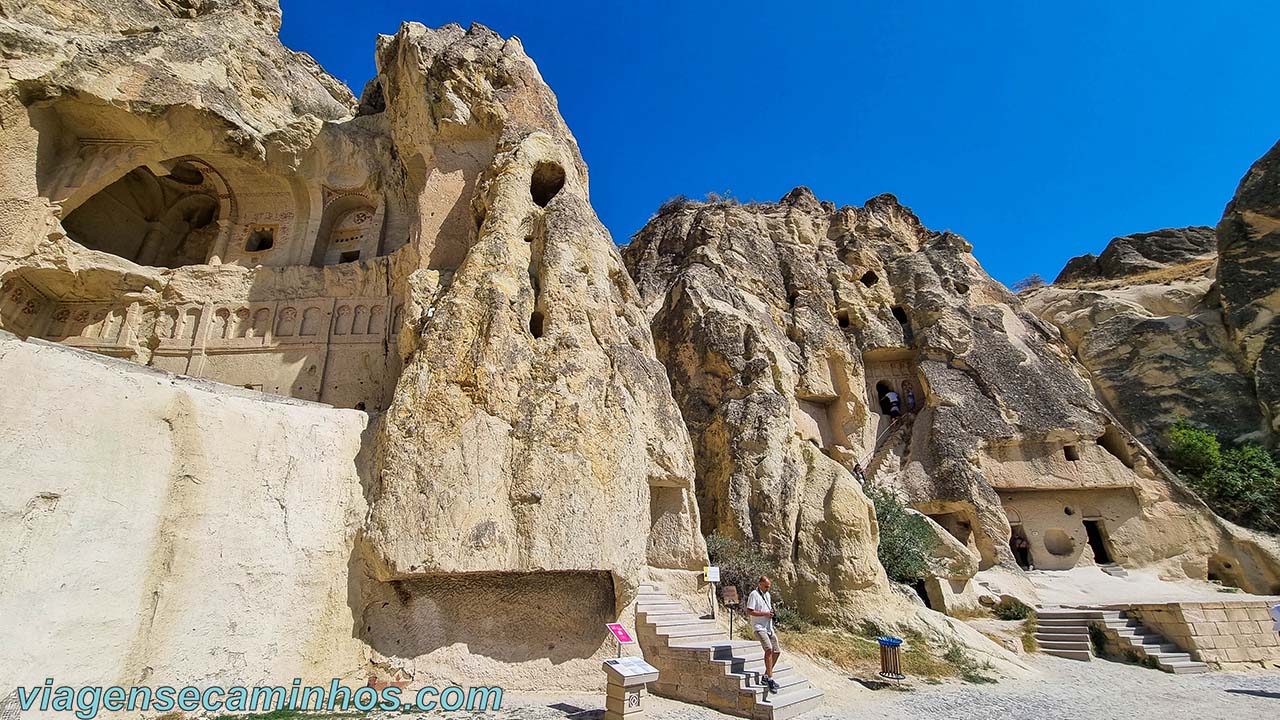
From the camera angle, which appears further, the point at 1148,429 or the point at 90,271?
the point at 1148,429

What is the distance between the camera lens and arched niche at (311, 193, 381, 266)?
46.9ft

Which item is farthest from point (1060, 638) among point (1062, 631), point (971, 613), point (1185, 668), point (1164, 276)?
point (1164, 276)

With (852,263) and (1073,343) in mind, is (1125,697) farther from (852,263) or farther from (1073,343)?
(1073,343)

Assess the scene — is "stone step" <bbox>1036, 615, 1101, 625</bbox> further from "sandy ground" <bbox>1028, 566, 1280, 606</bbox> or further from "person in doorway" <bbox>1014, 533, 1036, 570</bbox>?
"person in doorway" <bbox>1014, 533, 1036, 570</bbox>

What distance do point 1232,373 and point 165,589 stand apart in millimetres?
31121

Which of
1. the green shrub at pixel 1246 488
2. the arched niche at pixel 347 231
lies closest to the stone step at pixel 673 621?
the arched niche at pixel 347 231

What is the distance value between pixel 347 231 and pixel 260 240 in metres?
2.21

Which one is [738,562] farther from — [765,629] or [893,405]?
[893,405]

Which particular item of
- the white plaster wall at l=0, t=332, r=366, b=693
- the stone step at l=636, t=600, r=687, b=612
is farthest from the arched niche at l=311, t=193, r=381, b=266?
the stone step at l=636, t=600, r=687, b=612

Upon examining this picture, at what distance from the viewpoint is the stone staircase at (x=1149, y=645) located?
35.1ft

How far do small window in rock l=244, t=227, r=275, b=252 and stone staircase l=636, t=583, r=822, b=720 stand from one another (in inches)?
523

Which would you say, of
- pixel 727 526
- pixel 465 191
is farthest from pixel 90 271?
pixel 727 526

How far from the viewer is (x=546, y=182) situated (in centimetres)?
1243

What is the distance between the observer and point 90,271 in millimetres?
11906
